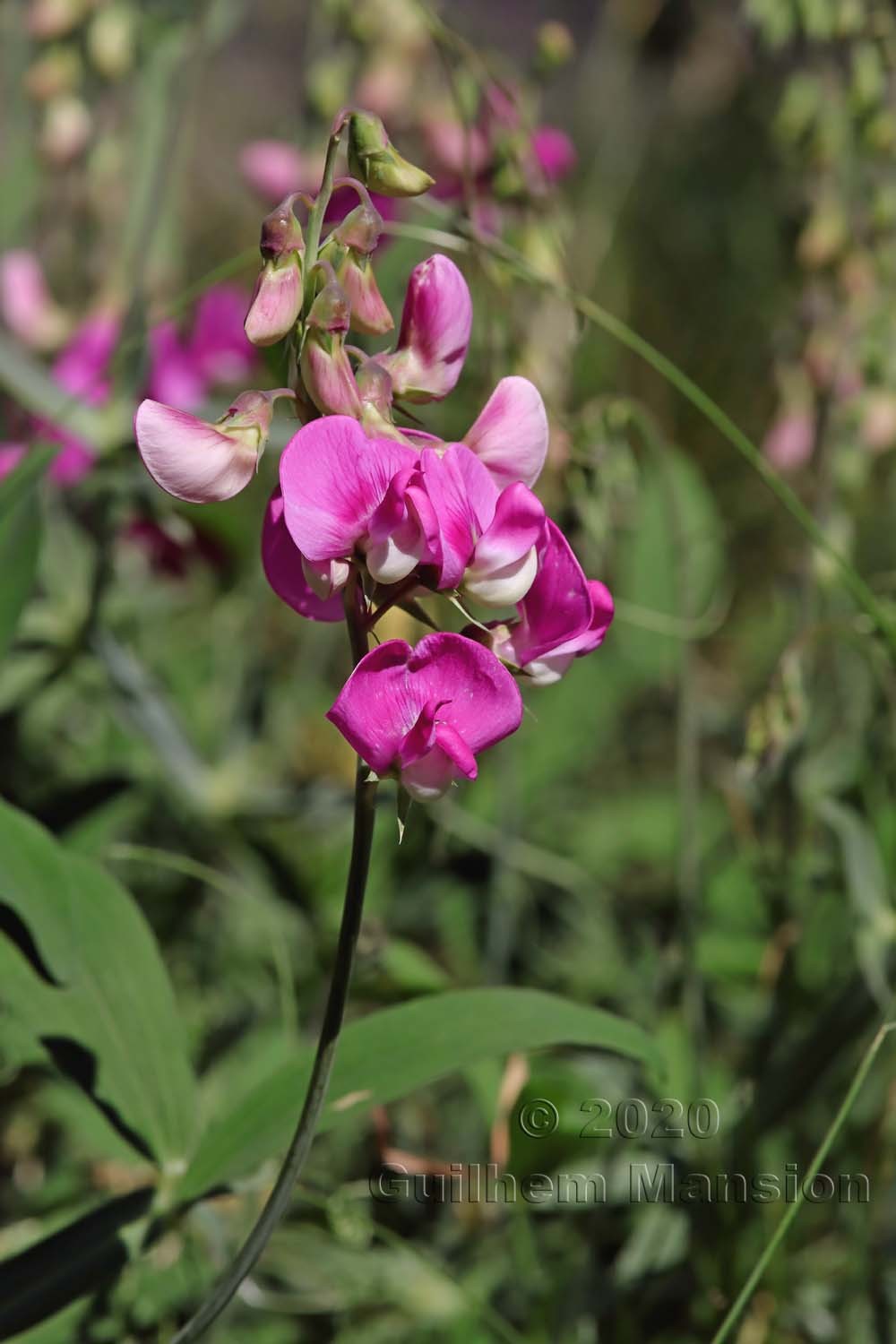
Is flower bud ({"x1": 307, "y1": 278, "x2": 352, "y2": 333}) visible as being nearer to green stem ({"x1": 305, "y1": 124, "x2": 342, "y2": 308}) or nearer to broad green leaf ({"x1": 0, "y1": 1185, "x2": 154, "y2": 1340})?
green stem ({"x1": 305, "y1": 124, "x2": 342, "y2": 308})

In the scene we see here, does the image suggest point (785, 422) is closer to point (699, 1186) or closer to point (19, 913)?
point (699, 1186)

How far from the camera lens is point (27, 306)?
1.38 m

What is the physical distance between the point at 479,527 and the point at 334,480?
63mm

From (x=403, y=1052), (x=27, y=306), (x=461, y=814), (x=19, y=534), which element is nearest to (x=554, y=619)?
(x=403, y=1052)

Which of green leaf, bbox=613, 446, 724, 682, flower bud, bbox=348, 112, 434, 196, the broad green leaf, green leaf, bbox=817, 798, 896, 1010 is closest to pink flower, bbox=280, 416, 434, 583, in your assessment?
flower bud, bbox=348, 112, 434, 196

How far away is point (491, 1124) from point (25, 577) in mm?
519

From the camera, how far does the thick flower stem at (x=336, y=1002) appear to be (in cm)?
52

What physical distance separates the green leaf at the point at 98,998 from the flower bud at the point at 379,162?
379 mm

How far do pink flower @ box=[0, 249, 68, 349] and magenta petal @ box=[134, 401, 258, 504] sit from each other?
0.93 m

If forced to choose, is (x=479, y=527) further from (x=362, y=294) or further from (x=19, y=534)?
(x=19, y=534)

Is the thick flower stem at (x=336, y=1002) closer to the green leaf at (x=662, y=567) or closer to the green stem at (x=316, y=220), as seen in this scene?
the green stem at (x=316, y=220)

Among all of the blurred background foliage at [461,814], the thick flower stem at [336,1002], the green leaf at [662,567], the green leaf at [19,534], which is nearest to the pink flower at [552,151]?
the blurred background foliage at [461,814]

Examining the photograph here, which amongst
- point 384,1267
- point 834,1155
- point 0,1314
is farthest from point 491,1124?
point 0,1314

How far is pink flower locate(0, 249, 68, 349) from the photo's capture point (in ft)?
4.46
